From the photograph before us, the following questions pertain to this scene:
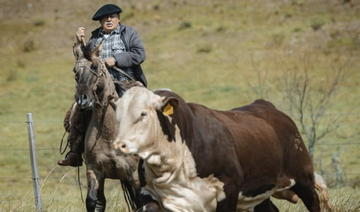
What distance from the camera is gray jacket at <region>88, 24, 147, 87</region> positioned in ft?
31.7

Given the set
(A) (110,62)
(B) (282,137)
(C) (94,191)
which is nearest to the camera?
(B) (282,137)

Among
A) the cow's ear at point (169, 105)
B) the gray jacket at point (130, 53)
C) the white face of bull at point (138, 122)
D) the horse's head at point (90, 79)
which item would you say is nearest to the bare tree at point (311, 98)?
the gray jacket at point (130, 53)

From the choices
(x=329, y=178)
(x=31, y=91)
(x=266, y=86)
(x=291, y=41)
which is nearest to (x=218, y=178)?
(x=329, y=178)

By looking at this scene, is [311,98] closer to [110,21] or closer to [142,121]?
[110,21]

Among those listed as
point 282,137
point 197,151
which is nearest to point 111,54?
point 282,137

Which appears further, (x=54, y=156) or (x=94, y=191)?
(x=54, y=156)

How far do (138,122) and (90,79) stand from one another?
261 cm

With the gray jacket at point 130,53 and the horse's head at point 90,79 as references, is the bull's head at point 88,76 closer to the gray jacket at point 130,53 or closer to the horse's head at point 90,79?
the horse's head at point 90,79

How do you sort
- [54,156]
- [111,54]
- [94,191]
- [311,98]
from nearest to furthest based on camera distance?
[94,191] → [111,54] → [54,156] → [311,98]

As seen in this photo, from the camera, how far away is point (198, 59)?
36.3 meters

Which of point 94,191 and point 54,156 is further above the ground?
point 94,191

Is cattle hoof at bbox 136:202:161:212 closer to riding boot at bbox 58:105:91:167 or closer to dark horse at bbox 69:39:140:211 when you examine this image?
dark horse at bbox 69:39:140:211

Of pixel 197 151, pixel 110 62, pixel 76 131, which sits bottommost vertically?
pixel 76 131

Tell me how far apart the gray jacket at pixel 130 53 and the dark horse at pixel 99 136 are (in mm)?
299
